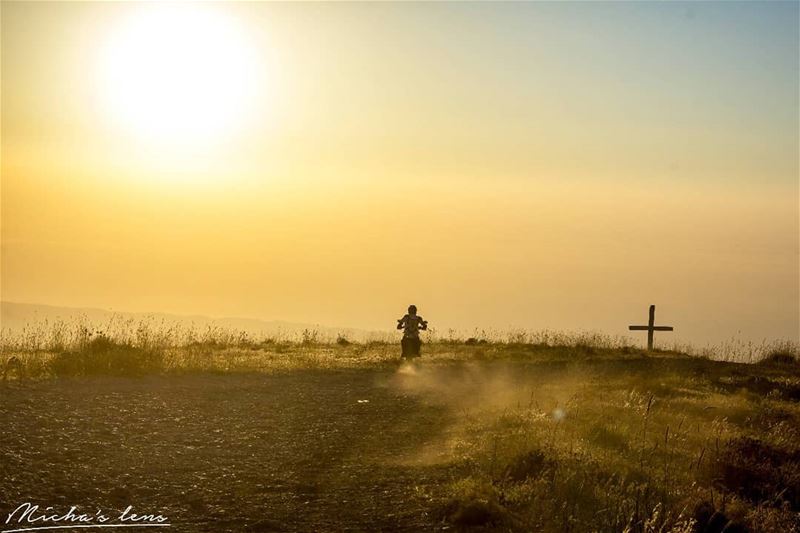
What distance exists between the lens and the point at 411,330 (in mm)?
29172

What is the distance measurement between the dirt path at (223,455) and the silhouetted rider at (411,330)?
987 centimetres

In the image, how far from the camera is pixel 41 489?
10000mm

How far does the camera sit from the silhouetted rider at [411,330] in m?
29.0

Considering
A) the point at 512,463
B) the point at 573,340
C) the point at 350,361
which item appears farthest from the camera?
the point at 573,340

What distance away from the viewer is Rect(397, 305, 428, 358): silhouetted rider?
95.0 feet

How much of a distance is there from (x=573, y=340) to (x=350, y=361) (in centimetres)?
1362

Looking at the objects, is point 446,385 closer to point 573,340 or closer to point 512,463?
point 512,463

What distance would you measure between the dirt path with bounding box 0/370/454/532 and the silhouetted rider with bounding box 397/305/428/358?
32.4 ft

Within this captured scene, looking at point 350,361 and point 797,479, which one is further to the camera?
point 350,361

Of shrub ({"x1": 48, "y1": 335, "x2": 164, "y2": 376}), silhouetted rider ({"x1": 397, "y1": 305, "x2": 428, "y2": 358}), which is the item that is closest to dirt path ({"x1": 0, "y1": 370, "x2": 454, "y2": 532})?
shrub ({"x1": 48, "y1": 335, "x2": 164, "y2": 376})

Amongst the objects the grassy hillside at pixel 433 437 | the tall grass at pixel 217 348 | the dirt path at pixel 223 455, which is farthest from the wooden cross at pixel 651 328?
the dirt path at pixel 223 455

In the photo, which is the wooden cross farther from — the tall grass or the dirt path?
the dirt path

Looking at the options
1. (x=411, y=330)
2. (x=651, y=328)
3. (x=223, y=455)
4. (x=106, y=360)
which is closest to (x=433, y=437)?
(x=223, y=455)

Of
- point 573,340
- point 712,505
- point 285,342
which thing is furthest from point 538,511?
point 573,340
